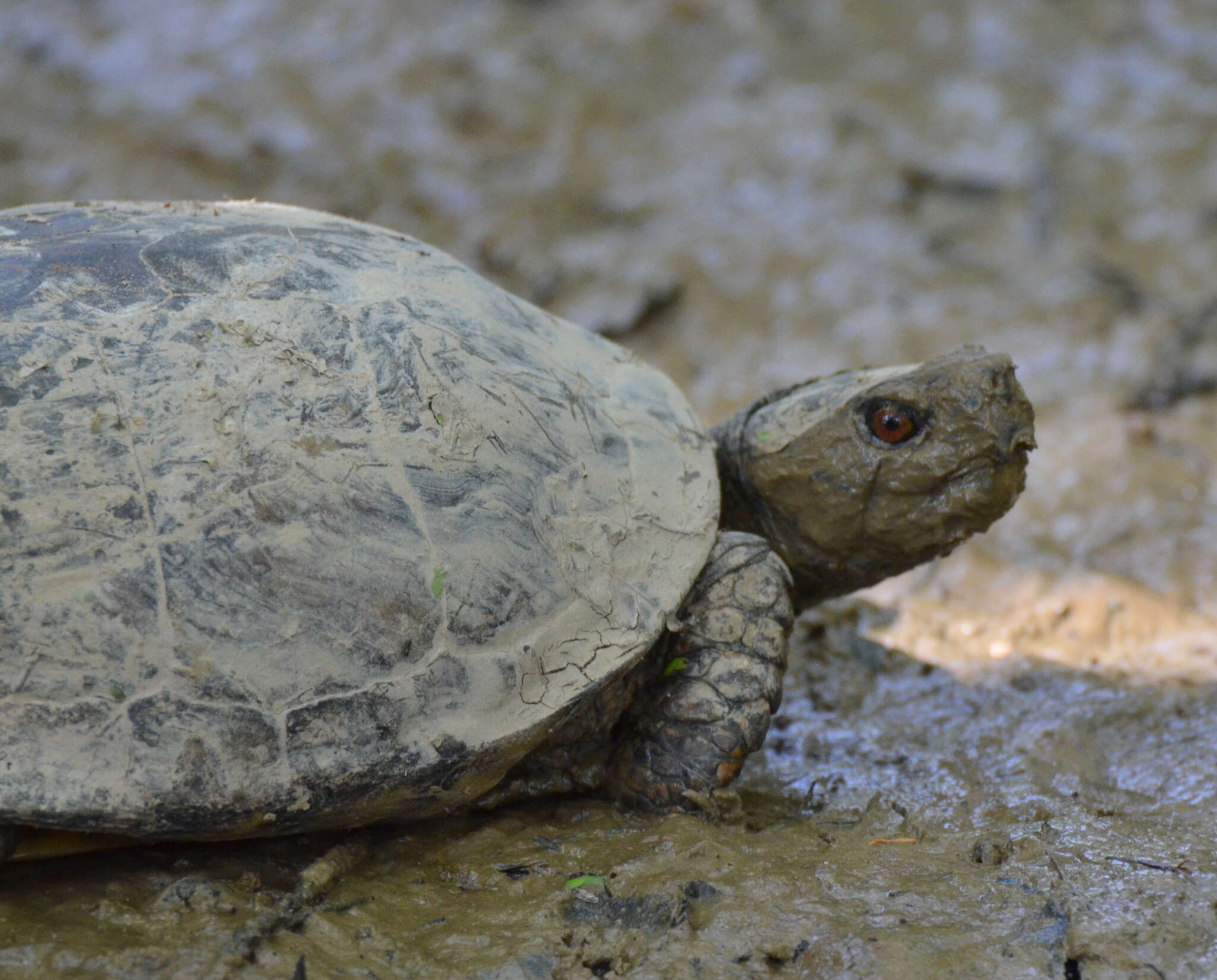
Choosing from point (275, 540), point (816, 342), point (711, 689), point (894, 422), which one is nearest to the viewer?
point (275, 540)

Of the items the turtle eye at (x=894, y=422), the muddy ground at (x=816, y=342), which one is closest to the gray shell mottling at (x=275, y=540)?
the muddy ground at (x=816, y=342)

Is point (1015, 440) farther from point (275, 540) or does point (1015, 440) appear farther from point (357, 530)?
point (275, 540)

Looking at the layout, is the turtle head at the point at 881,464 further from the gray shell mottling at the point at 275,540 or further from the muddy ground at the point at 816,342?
the muddy ground at the point at 816,342

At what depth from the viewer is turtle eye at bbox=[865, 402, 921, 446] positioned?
3.26m

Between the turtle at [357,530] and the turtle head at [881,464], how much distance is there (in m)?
0.01

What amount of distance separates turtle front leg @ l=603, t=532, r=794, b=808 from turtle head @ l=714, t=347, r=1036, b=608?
0.35m

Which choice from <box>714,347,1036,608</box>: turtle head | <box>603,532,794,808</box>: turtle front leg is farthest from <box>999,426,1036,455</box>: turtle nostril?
<box>603,532,794,808</box>: turtle front leg

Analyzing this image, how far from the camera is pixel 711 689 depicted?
304 centimetres

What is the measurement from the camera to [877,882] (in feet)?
8.55

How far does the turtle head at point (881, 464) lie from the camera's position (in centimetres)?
318

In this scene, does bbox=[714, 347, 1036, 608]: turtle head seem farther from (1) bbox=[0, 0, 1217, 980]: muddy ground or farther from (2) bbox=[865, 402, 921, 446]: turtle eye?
(1) bbox=[0, 0, 1217, 980]: muddy ground

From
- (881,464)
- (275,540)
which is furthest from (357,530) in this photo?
(881,464)

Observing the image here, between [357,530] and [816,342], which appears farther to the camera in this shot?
[816,342]

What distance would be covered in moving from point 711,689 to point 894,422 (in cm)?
102
